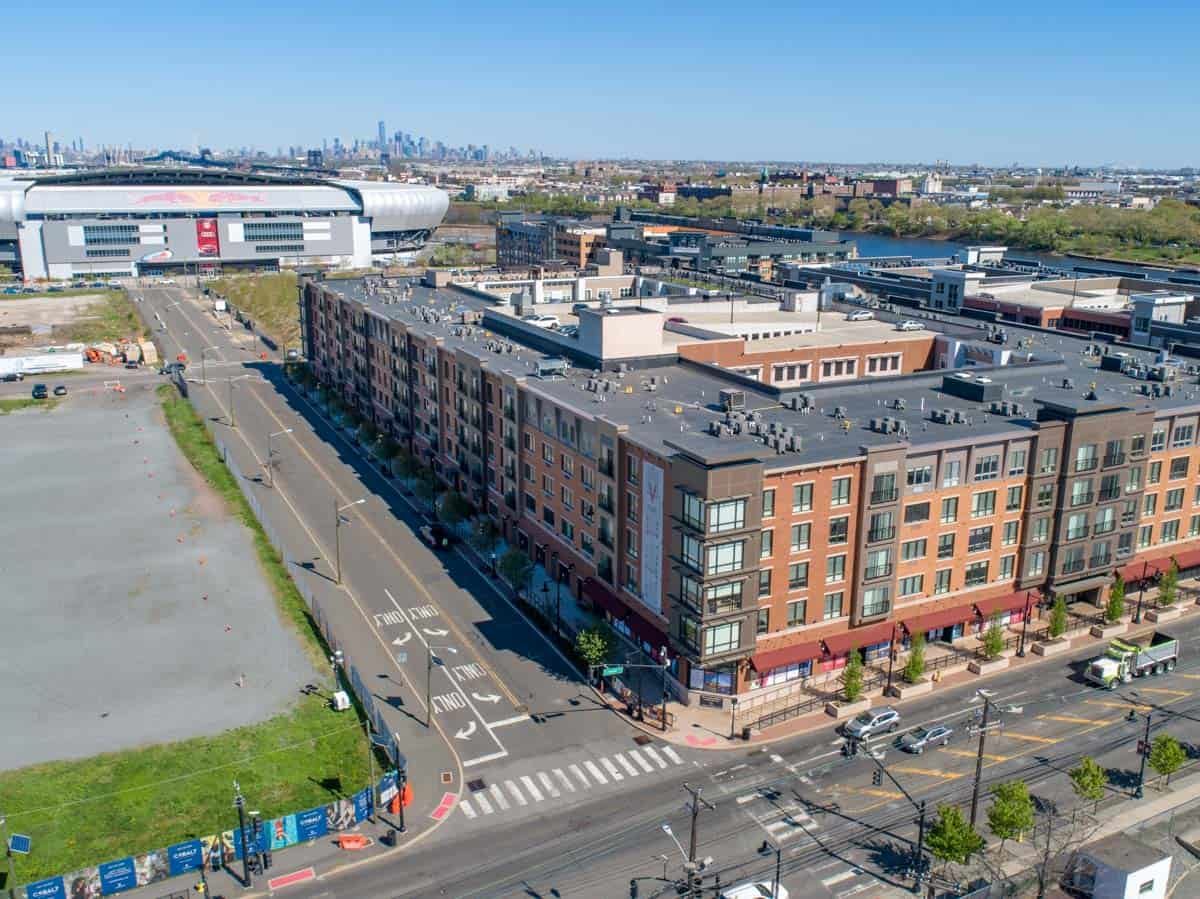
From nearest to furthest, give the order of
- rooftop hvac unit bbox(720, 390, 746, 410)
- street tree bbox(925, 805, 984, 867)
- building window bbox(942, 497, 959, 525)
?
street tree bbox(925, 805, 984, 867) < building window bbox(942, 497, 959, 525) < rooftop hvac unit bbox(720, 390, 746, 410)

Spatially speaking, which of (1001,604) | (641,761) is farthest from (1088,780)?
(641,761)

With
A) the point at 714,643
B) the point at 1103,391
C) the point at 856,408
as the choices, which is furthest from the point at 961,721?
the point at 1103,391

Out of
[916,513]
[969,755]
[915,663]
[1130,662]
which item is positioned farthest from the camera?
[1130,662]

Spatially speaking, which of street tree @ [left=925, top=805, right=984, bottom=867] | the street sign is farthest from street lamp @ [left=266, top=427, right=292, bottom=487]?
street tree @ [left=925, top=805, right=984, bottom=867]

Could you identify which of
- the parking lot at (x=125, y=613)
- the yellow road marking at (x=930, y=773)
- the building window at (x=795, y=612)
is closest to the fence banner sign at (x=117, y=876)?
the parking lot at (x=125, y=613)

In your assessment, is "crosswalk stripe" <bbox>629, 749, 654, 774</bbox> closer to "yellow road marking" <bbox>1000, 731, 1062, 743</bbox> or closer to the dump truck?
"yellow road marking" <bbox>1000, 731, 1062, 743</bbox>

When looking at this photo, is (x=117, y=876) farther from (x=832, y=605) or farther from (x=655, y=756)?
(x=832, y=605)

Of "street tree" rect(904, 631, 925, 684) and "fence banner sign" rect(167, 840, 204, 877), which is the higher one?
"street tree" rect(904, 631, 925, 684)
